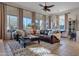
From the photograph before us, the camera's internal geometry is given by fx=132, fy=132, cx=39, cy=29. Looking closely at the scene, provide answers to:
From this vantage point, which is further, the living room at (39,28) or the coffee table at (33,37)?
the coffee table at (33,37)

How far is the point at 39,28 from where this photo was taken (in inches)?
118

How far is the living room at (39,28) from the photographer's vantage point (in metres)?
2.89

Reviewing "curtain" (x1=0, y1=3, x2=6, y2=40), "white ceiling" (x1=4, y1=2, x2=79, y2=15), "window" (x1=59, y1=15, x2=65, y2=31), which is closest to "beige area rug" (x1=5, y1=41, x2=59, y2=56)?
"curtain" (x1=0, y1=3, x2=6, y2=40)

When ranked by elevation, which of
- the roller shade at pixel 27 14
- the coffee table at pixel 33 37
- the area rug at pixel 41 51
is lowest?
the area rug at pixel 41 51

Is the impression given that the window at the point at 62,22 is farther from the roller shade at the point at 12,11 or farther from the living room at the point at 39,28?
the roller shade at the point at 12,11

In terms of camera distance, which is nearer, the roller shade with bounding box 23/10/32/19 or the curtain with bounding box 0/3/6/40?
the curtain with bounding box 0/3/6/40

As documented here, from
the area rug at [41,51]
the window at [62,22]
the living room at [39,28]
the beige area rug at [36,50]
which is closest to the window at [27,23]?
the living room at [39,28]

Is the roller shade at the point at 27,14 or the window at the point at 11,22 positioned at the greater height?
the roller shade at the point at 27,14

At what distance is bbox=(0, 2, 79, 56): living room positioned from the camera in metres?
2.89

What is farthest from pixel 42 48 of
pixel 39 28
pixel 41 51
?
pixel 39 28

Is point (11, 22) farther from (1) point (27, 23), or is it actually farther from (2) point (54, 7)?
(2) point (54, 7)

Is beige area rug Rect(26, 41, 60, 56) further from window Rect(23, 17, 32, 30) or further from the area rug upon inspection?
window Rect(23, 17, 32, 30)

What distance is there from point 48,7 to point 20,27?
0.77 m

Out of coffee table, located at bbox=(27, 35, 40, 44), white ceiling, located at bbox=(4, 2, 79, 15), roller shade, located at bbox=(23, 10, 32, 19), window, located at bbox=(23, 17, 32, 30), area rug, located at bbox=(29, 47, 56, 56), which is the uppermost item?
white ceiling, located at bbox=(4, 2, 79, 15)
